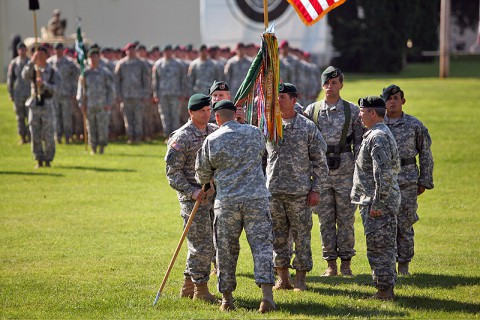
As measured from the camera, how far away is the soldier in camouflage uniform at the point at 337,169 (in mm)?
11602

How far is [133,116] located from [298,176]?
1618cm

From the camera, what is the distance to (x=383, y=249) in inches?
389

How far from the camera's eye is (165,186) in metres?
19.1

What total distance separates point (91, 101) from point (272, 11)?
15.8 metres

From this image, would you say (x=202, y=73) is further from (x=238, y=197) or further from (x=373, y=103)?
(x=238, y=197)

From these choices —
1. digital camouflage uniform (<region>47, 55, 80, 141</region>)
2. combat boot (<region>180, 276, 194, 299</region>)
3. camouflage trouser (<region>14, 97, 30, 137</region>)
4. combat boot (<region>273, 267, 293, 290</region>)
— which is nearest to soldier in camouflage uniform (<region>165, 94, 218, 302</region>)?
combat boot (<region>180, 276, 194, 299</region>)

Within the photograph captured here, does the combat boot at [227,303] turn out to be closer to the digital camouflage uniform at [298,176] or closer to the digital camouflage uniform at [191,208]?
the digital camouflage uniform at [191,208]

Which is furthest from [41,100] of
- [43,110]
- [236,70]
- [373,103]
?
[373,103]

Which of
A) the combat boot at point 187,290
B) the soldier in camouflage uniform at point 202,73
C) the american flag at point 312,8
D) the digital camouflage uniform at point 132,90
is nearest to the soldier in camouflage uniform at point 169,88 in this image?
the soldier in camouflage uniform at point 202,73

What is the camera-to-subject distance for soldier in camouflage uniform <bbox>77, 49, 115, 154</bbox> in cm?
2312

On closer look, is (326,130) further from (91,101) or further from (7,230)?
(91,101)

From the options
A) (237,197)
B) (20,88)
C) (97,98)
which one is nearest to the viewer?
(237,197)

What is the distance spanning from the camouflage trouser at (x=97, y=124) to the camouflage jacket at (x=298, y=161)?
43.5ft

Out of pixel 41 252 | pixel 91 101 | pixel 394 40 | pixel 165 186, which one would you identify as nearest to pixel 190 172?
pixel 41 252
